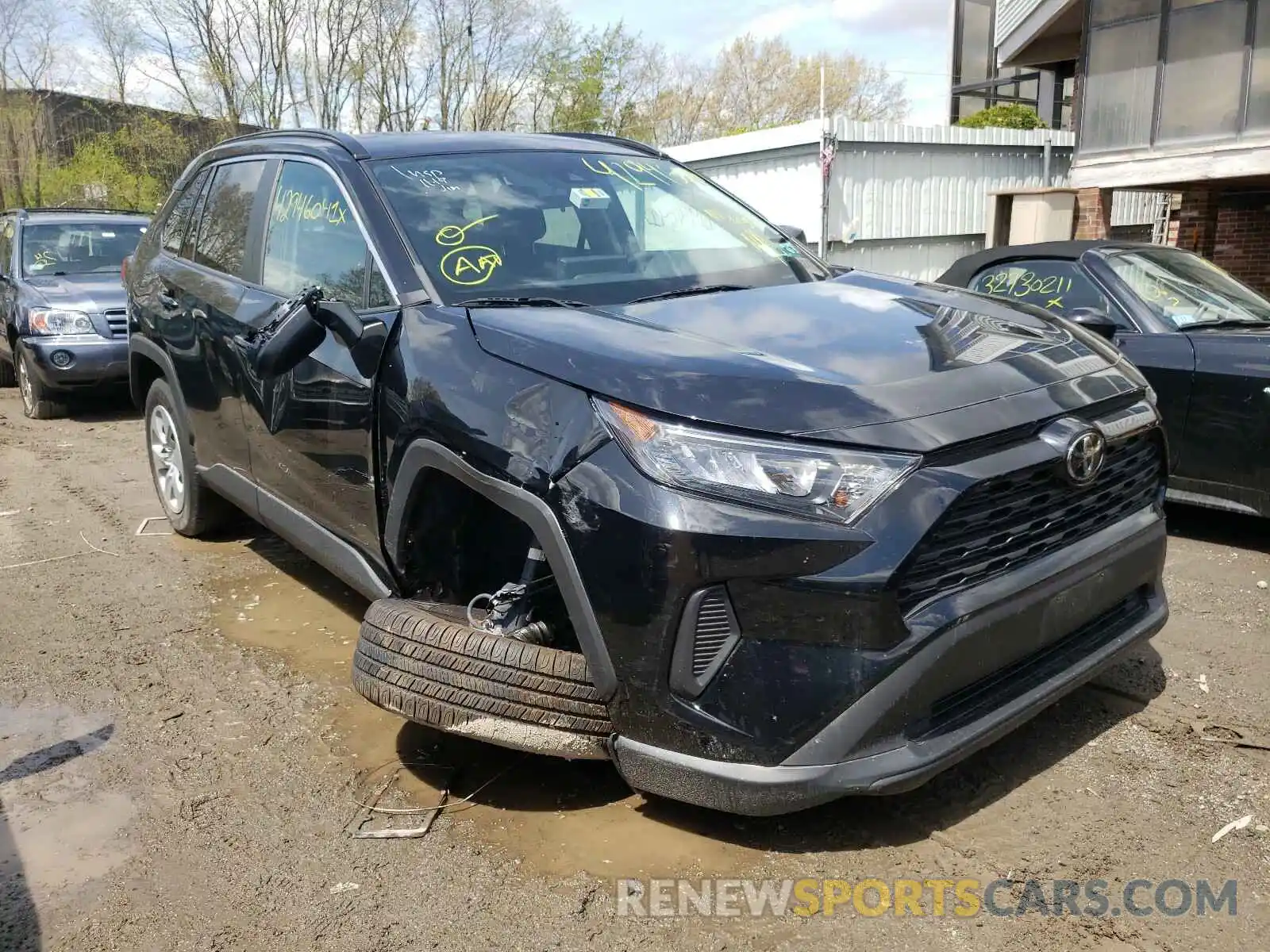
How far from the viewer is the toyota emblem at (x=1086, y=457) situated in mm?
2566

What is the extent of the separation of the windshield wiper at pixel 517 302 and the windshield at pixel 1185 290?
3712 millimetres

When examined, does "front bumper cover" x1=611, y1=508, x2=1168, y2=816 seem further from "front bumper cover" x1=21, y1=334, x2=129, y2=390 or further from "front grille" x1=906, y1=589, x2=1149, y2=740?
"front bumper cover" x1=21, y1=334, x2=129, y2=390

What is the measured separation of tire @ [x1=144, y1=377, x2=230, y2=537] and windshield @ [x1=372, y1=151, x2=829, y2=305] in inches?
86.1

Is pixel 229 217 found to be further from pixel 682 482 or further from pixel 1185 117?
pixel 1185 117

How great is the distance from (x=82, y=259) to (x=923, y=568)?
998 centimetres

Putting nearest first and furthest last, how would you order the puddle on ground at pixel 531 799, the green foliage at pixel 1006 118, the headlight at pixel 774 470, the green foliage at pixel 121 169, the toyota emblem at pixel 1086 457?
the headlight at pixel 774 470
the toyota emblem at pixel 1086 457
the puddle on ground at pixel 531 799
the green foliage at pixel 1006 118
the green foliage at pixel 121 169

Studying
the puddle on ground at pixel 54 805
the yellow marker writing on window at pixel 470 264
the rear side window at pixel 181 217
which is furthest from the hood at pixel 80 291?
the yellow marker writing on window at pixel 470 264

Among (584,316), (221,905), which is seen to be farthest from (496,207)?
(221,905)

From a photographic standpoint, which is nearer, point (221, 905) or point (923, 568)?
point (923, 568)

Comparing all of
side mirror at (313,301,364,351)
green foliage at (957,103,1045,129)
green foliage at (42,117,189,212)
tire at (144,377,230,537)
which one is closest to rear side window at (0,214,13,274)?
tire at (144,377,230,537)

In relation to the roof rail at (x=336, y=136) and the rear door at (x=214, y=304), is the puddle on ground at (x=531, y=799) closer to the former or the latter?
the rear door at (x=214, y=304)

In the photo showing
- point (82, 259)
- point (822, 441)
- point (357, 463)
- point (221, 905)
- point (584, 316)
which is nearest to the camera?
point (822, 441)

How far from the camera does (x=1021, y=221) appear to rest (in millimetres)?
15289

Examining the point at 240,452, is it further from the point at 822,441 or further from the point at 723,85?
the point at 723,85
